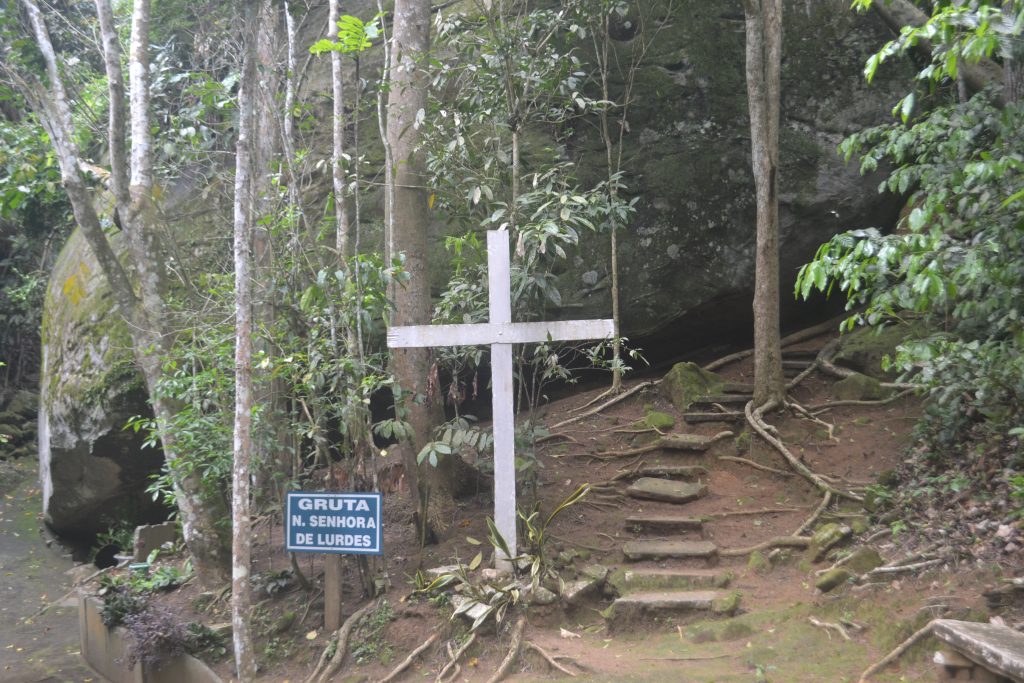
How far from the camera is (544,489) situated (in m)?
7.93

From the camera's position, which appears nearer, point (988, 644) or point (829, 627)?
point (988, 644)

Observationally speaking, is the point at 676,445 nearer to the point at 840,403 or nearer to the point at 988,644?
the point at 840,403

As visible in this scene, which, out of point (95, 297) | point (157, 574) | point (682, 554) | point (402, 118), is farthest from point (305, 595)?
point (95, 297)

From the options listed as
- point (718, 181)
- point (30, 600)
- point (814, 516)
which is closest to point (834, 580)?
point (814, 516)

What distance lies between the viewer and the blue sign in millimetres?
6008

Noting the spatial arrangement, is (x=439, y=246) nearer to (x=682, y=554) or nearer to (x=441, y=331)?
(x=441, y=331)

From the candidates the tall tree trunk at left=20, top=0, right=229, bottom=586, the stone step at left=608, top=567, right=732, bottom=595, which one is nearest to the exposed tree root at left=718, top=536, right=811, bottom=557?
the stone step at left=608, top=567, right=732, bottom=595

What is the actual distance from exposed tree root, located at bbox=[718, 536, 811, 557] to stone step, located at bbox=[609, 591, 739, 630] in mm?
762

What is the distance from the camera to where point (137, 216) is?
7.62 meters

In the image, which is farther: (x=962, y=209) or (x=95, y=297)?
(x=95, y=297)

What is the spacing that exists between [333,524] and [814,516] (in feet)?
13.2

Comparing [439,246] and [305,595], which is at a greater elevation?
[439,246]

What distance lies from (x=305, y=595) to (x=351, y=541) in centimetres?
127

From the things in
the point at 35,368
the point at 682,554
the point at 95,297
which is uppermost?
the point at 95,297
